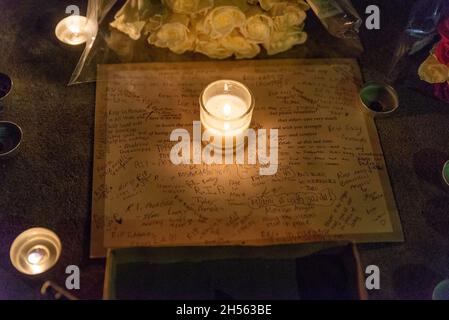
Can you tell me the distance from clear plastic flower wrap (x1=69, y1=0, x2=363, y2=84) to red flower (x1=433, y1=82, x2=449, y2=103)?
17 centimetres

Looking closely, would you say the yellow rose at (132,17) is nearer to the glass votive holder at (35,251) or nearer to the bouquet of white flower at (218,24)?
the bouquet of white flower at (218,24)

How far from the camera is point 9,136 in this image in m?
0.86

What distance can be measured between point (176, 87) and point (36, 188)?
0.33 meters

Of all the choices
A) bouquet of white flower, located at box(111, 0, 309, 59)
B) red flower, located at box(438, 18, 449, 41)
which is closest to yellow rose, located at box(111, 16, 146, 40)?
bouquet of white flower, located at box(111, 0, 309, 59)

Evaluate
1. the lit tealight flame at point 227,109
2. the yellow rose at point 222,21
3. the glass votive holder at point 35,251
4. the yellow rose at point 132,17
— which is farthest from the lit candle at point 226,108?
the glass votive holder at point 35,251

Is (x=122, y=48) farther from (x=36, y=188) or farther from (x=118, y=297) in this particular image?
(x=118, y=297)

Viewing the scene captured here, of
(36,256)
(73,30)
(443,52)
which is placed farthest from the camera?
(73,30)

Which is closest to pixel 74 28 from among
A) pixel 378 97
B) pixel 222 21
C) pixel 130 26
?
pixel 130 26

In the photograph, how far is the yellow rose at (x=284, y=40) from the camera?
3.05ft

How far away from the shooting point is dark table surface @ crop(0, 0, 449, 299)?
737 mm

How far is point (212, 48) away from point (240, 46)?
0.19ft

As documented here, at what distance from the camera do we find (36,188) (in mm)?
810

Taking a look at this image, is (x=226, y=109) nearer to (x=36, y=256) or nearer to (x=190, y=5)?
(x=190, y=5)

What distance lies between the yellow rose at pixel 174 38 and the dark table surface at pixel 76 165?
0.16 m
